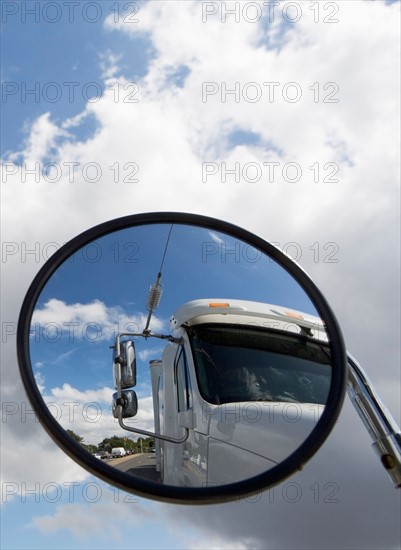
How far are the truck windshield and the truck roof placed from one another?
28 millimetres

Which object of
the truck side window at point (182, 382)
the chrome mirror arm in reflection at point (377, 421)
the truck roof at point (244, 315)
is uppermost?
the truck roof at point (244, 315)

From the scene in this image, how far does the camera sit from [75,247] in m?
2.08

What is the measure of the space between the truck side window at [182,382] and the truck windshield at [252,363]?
48 mm

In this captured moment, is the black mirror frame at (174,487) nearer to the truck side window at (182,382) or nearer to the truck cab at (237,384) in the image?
the truck cab at (237,384)

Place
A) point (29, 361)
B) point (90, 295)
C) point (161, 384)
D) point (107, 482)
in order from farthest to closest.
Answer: point (90, 295)
point (161, 384)
point (29, 361)
point (107, 482)

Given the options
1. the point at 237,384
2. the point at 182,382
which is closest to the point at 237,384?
the point at 237,384

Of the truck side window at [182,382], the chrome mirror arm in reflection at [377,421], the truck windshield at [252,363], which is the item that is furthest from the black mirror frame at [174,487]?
the truck side window at [182,382]

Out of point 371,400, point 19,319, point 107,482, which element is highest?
point 19,319

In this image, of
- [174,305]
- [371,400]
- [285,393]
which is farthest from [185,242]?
[371,400]

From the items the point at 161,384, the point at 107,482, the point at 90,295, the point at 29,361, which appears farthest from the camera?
the point at 90,295

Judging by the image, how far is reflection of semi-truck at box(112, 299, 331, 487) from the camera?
1.93 meters

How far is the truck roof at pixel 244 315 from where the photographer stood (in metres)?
2.07

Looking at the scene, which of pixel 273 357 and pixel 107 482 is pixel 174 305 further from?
pixel 107 482

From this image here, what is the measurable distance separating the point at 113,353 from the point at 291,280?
2.34 ft
